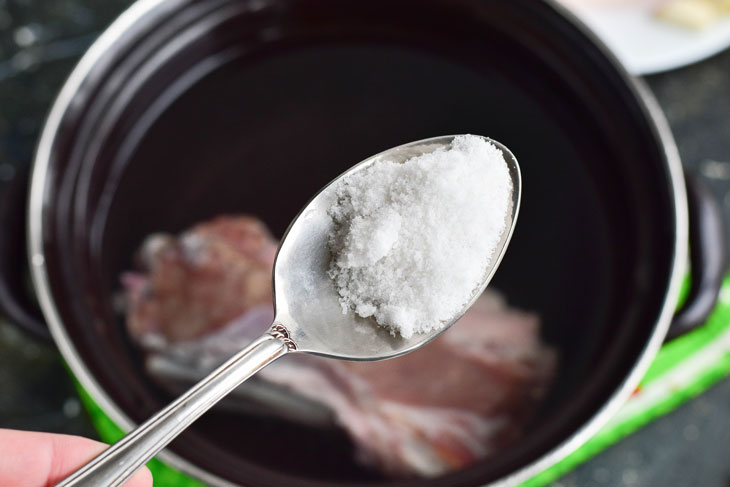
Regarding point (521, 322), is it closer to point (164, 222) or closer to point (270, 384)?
point (270, 384)

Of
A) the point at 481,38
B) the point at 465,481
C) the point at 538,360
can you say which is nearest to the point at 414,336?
the point at 465,481

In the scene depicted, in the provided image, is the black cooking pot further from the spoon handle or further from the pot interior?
the spoon handle

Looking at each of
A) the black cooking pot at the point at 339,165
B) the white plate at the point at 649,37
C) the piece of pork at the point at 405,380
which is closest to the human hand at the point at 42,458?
the black cooking pot at the point at 339,165

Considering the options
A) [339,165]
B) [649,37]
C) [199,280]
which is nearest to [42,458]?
[199,280]

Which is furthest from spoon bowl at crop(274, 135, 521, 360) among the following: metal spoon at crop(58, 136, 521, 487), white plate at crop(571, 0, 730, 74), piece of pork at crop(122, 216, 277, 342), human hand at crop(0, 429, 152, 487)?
white plate at crop(571, 0, 730, 74)

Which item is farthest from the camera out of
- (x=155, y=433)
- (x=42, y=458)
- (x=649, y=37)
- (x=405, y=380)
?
(x=649, y=37)

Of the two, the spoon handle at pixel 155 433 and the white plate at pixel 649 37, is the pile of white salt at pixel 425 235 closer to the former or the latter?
the spoon handle at pixel 155 433

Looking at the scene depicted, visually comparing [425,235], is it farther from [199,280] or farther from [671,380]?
[671,380]
